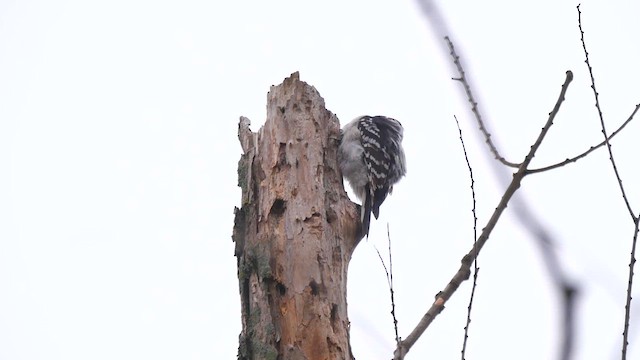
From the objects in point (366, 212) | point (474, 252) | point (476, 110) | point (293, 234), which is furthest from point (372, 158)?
point (476, 110)

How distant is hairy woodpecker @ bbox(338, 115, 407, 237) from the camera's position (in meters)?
4.78

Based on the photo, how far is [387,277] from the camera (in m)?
2.46

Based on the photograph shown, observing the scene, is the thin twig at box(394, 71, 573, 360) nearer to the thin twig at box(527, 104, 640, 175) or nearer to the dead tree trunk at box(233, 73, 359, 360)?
the thin twig at box(527, 104, 640, 175)

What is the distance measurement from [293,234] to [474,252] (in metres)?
1.63

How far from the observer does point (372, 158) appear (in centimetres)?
523

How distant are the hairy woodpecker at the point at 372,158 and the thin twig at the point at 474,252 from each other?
2.29 m

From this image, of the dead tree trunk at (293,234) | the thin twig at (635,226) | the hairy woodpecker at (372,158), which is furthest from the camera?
the hairy woodpecker at (372,158)

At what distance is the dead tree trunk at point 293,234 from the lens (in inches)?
131

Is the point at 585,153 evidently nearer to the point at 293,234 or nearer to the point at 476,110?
the point at 476,110

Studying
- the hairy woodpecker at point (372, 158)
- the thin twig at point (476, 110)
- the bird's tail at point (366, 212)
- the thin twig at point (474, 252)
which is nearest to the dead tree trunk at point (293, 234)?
the bird's tail at point (366, 212)

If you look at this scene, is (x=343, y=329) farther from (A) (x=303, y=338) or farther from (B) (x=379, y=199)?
(B) (x=379, y=199)

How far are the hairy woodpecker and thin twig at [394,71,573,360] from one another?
2.29m

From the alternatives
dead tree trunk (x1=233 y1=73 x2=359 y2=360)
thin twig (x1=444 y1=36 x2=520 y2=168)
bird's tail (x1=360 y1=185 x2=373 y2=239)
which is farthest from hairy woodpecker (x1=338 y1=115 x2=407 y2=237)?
thin twig (x1=444 y1=36 x2=520 y2=168)

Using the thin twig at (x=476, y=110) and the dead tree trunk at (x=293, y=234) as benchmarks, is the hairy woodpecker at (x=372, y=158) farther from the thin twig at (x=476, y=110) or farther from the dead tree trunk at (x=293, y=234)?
the thin twig at (x=476, y=110)
